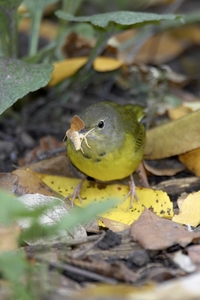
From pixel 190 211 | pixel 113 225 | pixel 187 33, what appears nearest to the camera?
pixel 113 225

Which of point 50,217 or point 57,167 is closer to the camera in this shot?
point 50,217

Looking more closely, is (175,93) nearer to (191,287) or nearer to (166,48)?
(166,48)

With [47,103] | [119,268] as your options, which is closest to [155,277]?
[119,268]

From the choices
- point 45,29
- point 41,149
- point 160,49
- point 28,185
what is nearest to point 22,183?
point 28,185

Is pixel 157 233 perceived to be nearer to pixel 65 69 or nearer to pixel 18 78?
pixel 18 78

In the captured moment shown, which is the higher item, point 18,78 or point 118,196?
point 18,78

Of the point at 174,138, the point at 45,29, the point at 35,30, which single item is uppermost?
the point at 45,29

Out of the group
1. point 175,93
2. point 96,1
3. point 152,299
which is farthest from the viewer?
point 96,1
